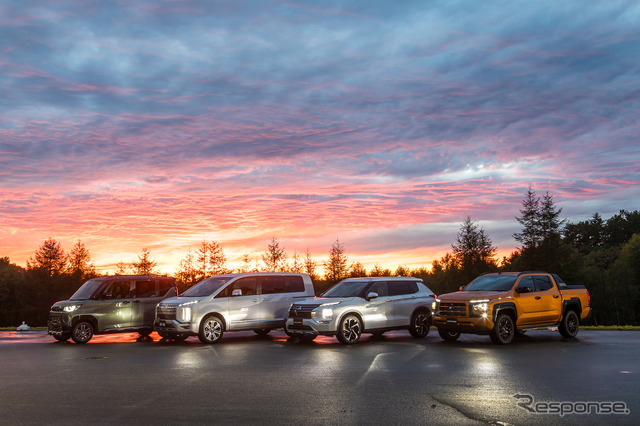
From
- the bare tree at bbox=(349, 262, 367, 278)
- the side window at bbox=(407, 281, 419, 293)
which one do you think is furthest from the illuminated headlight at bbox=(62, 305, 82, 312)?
the bare tree at bbox=(349, 262, 367, 278)

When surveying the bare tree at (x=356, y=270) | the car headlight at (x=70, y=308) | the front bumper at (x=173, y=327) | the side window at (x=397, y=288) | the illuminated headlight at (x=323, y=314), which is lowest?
the front bumper at (x=173, y=327)

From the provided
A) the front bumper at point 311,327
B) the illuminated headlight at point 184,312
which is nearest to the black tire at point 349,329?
the front bumper at point 311,327

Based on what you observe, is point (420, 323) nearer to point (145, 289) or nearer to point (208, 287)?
point (208, 287)

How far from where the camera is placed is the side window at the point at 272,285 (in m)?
18.2

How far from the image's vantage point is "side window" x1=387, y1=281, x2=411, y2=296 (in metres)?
17.4

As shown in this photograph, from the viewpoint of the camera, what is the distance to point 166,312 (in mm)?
17031

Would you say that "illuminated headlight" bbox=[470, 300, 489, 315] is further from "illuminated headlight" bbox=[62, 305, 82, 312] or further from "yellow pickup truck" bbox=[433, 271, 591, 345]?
"illuminated headlight" bbox=[62, 305, 82, 312]

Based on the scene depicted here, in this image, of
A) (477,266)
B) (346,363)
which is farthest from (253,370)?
(477,266)

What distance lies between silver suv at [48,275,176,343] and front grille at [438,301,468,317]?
31.2 feet

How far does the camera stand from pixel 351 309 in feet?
52.8

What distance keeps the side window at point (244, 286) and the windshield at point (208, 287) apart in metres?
0.28

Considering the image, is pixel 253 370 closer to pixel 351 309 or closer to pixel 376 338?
pixel 351 309

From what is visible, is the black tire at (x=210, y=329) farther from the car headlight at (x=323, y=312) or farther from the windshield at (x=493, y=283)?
the windshield at (x=493, y=283)

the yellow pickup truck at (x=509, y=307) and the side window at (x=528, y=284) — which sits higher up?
the side window at (x=528, y=284)
